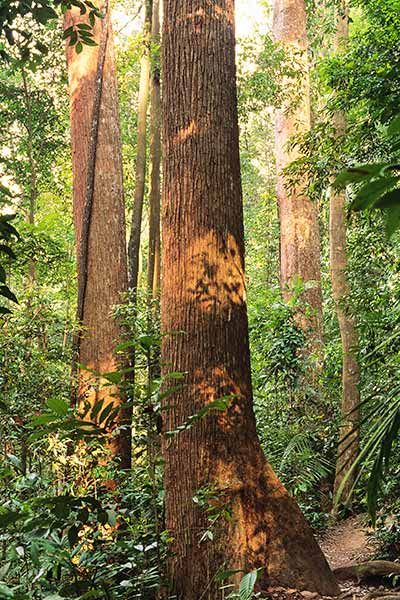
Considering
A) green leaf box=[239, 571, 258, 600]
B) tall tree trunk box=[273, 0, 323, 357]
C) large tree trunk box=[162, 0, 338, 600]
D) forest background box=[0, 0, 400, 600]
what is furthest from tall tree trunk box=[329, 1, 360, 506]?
green leaf box=[239, 571, 258, 600]

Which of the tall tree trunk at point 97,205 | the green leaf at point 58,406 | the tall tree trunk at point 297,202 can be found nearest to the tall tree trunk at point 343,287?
the tall tree trunk at point 297,202

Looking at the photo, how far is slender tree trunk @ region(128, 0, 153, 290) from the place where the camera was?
9156mm

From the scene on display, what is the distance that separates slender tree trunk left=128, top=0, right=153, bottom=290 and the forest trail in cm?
373

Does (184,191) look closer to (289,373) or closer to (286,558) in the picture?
(286,558)

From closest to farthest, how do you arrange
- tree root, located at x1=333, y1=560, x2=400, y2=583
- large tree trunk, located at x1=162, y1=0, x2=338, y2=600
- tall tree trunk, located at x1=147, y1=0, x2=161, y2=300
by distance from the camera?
large tree trunk, located at x1=162, y1=0, x2=338, y2=600 → tree root, located at x1=333, y1=560, x2=400, y2=583 → tall tree trunk, located at x1=147, y1=0, x2=161, y2=300

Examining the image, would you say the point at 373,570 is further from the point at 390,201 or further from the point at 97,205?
the point at 390,201

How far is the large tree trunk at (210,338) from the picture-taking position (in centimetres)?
387

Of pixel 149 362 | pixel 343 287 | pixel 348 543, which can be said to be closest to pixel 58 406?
pixel 149 362

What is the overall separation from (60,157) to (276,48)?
17.3ft

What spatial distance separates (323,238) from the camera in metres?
15.9

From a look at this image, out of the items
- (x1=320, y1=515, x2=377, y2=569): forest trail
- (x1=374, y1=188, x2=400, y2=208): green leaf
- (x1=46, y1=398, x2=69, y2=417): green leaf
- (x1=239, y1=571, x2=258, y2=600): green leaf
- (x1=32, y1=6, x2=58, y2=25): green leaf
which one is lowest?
(x1=320, y1=515, x2=377, y2=569): forest trail

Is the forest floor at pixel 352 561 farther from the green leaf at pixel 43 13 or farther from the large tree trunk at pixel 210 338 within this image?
the green leaf at pixel 43 13

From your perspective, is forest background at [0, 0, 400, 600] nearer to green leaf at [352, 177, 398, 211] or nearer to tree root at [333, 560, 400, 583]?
green leaf at [352, 177, 398, 211]

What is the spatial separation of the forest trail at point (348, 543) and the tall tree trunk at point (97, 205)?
8.70ft
